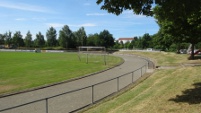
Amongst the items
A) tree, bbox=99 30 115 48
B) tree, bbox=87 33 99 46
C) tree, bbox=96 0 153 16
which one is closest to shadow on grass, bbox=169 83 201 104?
tree, bbox=96 0 153 16

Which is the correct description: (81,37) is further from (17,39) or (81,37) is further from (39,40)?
(17,39)

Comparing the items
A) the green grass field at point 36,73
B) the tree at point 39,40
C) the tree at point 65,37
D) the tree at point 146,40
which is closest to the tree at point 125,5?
the green grass field at point 36,73

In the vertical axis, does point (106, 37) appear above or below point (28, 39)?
above

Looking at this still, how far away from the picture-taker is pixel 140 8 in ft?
39.2

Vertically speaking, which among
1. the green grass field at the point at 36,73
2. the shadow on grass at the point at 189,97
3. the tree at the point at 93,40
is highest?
the tree at the point at 93,40

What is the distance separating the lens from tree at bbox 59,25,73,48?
431 feet

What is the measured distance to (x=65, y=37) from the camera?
131 meters

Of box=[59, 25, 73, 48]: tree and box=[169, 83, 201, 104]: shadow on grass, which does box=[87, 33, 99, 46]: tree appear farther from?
box=[169, 83, 201, 104]: shadow on grass

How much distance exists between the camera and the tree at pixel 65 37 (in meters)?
131

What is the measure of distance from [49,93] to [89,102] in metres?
4.57

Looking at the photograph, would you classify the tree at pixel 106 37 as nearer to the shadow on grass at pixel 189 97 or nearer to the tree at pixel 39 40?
the tree at pixel 39 40

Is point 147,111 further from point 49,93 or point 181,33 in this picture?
point 181,33

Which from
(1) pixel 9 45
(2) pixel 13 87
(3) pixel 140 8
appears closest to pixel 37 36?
(1) pixel 9 45

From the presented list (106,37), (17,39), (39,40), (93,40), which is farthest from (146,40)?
(17,39)
